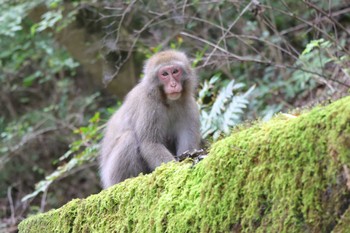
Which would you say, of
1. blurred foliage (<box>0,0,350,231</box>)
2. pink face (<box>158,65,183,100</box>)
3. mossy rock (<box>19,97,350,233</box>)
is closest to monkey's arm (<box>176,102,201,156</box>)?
pink face (<box>158,65,183,100</box>)

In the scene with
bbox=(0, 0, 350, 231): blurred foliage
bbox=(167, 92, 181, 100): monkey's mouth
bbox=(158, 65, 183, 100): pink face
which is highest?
bbox=(158, 65, 183, 100): pink face

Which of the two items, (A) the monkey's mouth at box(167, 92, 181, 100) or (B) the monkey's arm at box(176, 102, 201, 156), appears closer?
(A) the monkey's mouth at box(167, 92, 181, 100)

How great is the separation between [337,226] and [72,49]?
10.1 meters

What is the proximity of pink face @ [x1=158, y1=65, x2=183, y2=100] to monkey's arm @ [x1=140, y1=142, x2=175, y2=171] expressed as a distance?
0.55 m

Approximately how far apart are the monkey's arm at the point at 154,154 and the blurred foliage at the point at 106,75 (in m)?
1.88

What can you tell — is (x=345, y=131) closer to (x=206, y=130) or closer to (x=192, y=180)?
(x=192, y=180)

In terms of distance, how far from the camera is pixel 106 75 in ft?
26.6

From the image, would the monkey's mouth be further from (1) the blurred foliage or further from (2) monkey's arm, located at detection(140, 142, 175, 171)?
(1) the blurred foliage

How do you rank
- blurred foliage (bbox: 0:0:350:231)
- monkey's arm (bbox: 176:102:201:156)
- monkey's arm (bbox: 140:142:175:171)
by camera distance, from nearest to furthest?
monkey's arm (bbox: 140:142:175:171), monkey's arm (bbox: 176:102:201:156), blurred foliage (bbox: 0:0:350:231)

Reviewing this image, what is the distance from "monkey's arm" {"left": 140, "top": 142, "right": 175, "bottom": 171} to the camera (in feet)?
18.6

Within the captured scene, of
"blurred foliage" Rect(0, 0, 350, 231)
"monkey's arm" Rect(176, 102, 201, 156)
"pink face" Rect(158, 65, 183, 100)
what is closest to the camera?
"pink face" Rect(158, 65, 183, 100)

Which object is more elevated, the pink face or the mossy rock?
the mossy rock

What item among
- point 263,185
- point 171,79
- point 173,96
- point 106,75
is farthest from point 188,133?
point 263,185

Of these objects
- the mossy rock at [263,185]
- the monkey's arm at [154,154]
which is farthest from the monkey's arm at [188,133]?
the mossy rock at [263,185]
